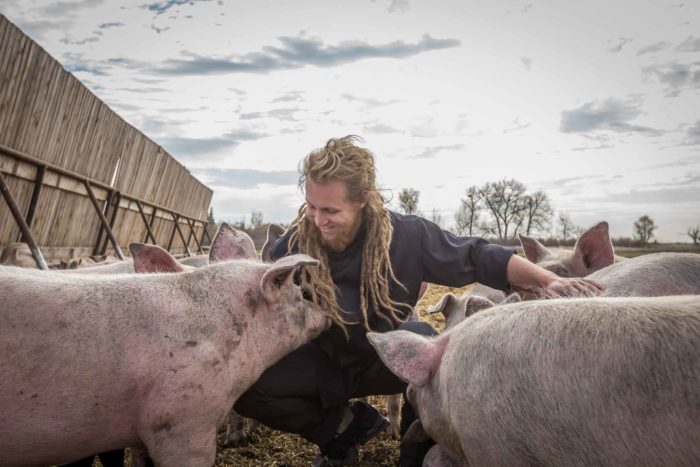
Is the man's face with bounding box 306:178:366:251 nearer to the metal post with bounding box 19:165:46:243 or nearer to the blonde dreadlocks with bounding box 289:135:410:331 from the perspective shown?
the blonde dreadlocks with bounding box 289:135:410:331

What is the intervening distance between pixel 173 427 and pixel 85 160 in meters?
8.06

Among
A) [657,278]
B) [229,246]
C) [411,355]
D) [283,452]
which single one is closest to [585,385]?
[411,355]

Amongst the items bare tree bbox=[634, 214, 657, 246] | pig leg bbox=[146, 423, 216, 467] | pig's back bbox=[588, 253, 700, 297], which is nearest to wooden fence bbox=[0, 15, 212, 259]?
pig leg bbox=[146, 423, 216, 467]

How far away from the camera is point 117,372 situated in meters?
2.36

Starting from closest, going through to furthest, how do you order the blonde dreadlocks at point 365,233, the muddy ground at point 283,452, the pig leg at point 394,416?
the blonde dreadlocks at point 365,233
the muddy ground at point 283,452
the pig leg at point 394,416

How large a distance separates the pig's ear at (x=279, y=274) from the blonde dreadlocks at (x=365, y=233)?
370 millimetres

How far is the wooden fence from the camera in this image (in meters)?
6.69

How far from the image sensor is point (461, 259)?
11.3 feet

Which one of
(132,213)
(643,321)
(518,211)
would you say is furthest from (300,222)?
(518,211)

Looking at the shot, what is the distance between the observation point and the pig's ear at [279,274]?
2.70 metres

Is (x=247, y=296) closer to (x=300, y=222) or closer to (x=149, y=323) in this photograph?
(x=149, y=323)

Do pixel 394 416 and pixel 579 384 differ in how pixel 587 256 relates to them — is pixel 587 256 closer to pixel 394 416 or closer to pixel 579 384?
pixel 394 416

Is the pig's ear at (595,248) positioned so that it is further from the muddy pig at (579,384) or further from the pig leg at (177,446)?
the pig leg at (177,446)

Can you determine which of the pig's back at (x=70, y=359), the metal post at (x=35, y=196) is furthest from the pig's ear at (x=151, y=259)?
the metal post at (x=35, y=196)
